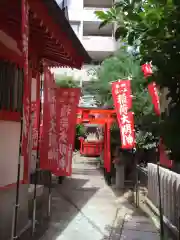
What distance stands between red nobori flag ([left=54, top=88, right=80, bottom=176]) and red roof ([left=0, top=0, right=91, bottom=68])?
69cm

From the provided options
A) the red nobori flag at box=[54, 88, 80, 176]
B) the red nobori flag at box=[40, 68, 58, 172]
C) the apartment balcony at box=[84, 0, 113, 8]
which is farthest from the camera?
the apartment balcony at box=[84, 0, 113, 8]

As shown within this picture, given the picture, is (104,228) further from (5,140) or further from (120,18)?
(120,18)

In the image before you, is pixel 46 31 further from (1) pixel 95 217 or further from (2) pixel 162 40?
(1) pixel 95 217

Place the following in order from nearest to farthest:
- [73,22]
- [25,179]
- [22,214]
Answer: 1. [25,179]
2. [22,214]
3. [73,22]

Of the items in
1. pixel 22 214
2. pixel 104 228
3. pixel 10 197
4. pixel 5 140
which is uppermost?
pixel 5 140

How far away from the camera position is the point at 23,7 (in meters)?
3.52

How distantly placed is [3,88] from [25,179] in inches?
58.4

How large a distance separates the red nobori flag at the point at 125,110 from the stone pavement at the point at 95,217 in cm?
194

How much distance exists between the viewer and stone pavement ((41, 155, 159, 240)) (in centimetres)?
647

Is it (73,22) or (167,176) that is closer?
(167,176)

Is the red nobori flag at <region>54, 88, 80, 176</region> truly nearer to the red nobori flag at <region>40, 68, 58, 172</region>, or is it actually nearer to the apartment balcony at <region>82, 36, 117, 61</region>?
the red nobori flag at <region>40, 68, 58, 172</region>

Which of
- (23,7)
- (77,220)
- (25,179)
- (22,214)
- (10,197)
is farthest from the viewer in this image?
(77,220)

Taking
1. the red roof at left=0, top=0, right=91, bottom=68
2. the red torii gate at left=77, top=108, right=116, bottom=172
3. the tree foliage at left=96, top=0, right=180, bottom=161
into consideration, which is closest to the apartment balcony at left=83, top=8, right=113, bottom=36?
the red torii gate at left=77, top=108, right=116, bottom=172

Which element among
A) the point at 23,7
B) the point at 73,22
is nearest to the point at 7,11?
the point at 23,7
